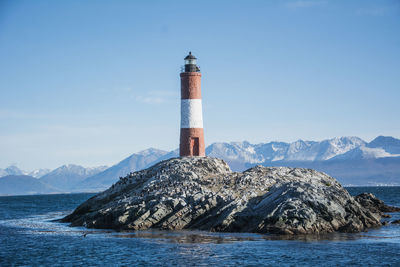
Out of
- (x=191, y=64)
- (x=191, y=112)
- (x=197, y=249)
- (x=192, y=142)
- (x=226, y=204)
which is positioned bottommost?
(x=197, y=249)

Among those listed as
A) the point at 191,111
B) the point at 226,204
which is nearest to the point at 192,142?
the point at 191,111

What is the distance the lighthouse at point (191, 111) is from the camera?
65.7 metres

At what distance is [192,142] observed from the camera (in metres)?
66.2

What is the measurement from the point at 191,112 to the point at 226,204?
19.0 m

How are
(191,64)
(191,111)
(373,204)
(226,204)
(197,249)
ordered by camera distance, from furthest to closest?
(373,204), (191,64), (191,111), (226,204), (197,249)

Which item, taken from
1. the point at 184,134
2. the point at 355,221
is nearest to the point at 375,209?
the point at 355,221

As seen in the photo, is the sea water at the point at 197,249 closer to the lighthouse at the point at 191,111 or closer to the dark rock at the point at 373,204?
the dark rock at the point at 373,204

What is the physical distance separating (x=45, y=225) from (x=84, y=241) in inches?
623

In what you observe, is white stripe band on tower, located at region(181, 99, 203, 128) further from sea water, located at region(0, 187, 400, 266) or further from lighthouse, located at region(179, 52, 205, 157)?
sea water, located at region(0, 187, 400, 266)

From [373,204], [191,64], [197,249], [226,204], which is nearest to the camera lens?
[197,249]

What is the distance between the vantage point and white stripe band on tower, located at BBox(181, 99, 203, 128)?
65.8 m

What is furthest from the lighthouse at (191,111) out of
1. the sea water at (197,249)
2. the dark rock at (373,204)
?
the sea water at (197,249)

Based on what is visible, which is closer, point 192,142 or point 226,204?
point 226,204

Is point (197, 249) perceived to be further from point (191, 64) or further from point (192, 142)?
point (191, 64)
